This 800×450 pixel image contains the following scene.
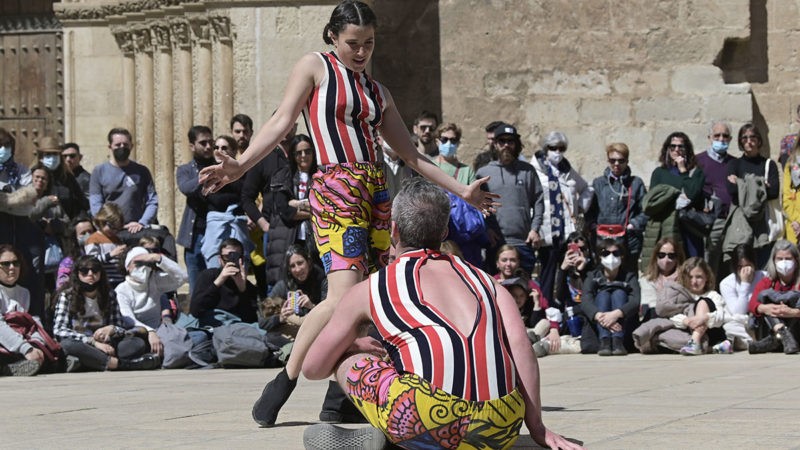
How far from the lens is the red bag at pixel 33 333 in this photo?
1013 cm

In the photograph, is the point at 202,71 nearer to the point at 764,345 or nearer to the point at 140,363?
the point at 140,363

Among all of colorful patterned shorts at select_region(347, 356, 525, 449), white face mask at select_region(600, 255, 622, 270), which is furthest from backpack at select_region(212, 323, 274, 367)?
colorful patterned shorts at select_region(347, 356, 525, 449)

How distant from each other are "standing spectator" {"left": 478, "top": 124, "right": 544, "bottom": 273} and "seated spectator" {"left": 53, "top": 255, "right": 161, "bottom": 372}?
3.07m

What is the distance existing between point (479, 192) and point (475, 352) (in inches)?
65.1

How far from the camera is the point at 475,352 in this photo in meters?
4.87

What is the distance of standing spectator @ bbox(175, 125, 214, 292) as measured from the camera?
1199 centimetres

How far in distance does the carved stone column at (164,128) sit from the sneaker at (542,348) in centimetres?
454

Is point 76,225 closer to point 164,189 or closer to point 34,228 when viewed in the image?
point 34,228

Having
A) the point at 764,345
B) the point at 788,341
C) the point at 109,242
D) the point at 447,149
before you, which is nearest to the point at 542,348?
the point at 764,345

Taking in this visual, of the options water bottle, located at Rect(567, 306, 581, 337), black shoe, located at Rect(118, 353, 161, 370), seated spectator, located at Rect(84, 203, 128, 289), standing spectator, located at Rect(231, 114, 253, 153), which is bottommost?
black shoe, located at Rect(118, 353, 161, 370)

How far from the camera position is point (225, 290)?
11.0 meters

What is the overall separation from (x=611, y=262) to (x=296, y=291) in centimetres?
246

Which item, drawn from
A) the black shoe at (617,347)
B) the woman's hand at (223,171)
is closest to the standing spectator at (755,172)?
the black shoe at (617,347)

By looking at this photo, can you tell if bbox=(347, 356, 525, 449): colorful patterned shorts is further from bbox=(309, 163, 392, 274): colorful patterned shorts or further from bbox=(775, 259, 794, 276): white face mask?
bbox=(775, 259, 794, 276): white face mask
